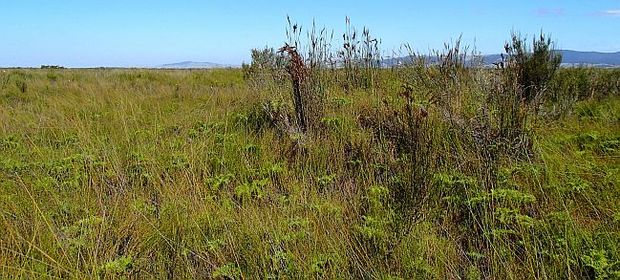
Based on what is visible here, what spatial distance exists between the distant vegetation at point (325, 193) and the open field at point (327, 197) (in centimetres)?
1

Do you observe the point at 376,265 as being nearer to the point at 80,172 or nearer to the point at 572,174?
the point at 572,174

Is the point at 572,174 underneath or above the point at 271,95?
underneath

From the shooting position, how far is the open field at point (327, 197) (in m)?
1.94

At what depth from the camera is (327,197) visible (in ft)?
8.52

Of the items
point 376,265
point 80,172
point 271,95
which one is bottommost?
point 376,265

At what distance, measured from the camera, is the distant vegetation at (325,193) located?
1.95m

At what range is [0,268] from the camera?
1924mm

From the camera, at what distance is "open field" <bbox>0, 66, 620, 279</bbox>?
1.94 meters

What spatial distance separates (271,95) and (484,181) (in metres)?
2.98

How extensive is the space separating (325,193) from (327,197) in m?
0.11

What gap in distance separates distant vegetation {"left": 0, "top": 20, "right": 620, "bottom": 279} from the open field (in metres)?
0.01

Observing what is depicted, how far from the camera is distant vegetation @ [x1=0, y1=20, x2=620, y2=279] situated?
195cm

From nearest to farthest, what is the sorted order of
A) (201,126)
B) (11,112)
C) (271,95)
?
(201,126) → (271,95) → (11,112)

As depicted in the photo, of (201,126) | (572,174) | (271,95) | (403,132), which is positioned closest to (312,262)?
(403,132)
